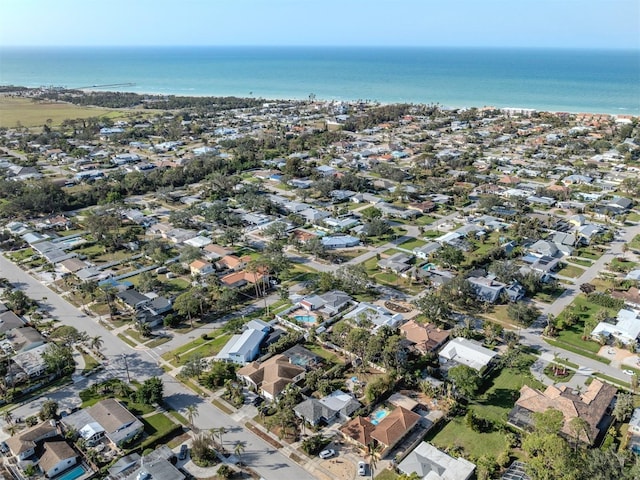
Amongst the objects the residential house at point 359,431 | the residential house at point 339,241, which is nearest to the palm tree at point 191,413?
the residential house at point 359,431

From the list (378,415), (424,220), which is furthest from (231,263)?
(424,220)

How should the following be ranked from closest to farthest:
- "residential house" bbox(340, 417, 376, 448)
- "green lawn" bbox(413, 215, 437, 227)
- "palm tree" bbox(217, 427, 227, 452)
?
"residential house" bbox(340, 417, 376, 448)
"palm tree" bbox(217, 427, 227, 452)
"green lawn" bbox(413, 215, 437, 227)

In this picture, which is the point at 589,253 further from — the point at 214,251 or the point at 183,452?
the point at 183,452

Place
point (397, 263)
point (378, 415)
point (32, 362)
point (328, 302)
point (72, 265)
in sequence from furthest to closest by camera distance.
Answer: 1. point (72, 265)
2. point (397, 263)
3. point (328, 302)
4. point (32, 362)
5. point (378, 415)

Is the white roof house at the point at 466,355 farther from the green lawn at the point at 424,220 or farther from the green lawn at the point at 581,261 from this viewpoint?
the green lawn at the point at 424,220

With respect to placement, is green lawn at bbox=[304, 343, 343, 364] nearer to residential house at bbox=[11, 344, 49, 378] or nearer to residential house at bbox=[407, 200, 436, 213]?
residential house at bbox=[11, 344, 49, 378]

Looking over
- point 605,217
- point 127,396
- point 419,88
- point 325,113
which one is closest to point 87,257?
point 127,396

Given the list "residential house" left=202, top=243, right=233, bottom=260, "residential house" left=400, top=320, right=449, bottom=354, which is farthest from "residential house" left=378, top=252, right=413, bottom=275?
"residential house" left=202, top=243, right=233, bottom=260
